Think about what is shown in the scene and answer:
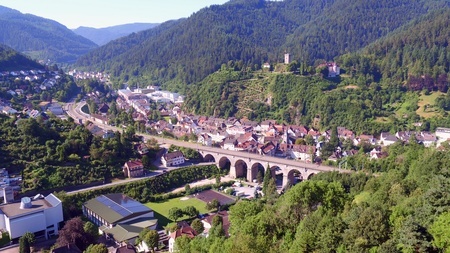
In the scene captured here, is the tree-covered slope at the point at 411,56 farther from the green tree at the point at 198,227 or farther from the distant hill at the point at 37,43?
the distant hill at the point at 37,43

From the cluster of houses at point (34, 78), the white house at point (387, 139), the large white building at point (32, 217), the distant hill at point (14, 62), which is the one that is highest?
the distant hill at point (14, 62)

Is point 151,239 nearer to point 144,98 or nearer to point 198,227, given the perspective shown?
point 198,227

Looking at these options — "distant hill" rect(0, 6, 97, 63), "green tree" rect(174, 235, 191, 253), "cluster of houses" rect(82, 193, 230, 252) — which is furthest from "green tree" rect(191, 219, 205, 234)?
"distant hill" rect(0, 6, 97, 63)

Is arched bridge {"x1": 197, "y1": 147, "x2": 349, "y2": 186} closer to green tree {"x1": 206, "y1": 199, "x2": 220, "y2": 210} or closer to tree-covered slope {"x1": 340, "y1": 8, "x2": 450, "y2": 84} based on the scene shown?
green tree {"x1": 206, "y1": 199, "x2": 220, "y2": 210}

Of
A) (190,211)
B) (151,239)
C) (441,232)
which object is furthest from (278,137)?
(441,232)

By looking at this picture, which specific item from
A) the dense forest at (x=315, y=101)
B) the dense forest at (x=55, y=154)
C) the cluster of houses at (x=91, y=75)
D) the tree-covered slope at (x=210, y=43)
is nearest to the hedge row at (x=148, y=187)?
the dense forest at (x=55, y=154)

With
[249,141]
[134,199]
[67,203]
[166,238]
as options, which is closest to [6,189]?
[67,203]
